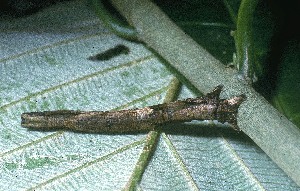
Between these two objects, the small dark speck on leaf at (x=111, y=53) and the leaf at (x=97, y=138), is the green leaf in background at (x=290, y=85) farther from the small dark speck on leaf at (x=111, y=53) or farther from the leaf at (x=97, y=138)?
the small dark speck on leaf at (x=111, y=53)

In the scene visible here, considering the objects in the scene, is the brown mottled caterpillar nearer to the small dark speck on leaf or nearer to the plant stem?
A: the plant stem

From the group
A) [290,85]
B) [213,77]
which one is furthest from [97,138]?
[290,85]

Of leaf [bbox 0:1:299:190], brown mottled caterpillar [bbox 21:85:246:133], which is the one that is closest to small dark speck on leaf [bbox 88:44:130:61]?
leaf [bbox 0:1:299:190]

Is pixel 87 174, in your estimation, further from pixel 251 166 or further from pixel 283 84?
pixel 283 84

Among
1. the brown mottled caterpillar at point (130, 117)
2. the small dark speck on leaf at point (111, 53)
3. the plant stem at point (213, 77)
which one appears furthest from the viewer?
the small dark speck on leaf at point (111, 53)

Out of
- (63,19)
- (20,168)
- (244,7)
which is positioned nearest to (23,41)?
(63,19)

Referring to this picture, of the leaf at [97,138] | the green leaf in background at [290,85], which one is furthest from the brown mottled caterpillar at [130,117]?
the green leaf in background at [290,85]
